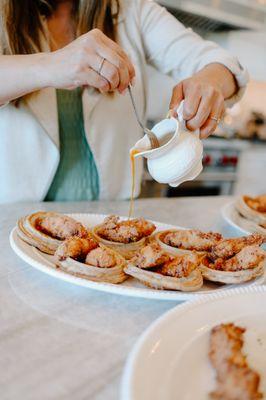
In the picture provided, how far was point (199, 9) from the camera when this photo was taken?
259 centimetres

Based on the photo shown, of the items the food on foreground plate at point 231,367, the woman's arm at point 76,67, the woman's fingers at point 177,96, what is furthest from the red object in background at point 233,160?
the food on foreground plate at point 231,367

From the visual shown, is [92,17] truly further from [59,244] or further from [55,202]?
[59,244]

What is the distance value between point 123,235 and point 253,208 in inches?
20.9

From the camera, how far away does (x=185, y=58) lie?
51.3 inches

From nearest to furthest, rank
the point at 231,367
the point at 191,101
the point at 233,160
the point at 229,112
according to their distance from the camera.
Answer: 1. the point at 231,367
2. the point at 191,101
3. the point at 233,160
4. the point at 229,112

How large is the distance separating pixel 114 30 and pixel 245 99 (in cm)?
266

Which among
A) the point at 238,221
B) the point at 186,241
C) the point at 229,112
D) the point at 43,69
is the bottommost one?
the point at 229,112

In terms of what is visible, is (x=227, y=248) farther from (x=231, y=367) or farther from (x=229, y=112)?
(x=229, y=112)

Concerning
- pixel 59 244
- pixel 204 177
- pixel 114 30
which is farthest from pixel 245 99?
pixel 59 244

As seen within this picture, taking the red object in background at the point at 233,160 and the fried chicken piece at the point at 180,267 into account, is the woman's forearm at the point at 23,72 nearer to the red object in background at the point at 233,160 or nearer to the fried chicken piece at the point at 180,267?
the fried chicken piece at the point at 180,267

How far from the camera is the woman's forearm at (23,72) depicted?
88 cm

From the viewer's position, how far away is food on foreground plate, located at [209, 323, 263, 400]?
414 mm

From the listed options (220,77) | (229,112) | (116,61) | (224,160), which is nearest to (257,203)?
(220,77)

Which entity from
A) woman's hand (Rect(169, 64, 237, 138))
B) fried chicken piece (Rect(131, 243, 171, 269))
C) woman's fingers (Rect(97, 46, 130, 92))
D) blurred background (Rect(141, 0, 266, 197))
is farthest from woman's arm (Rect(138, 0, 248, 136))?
blurred background (Rect(141, 0, 266, 197))
